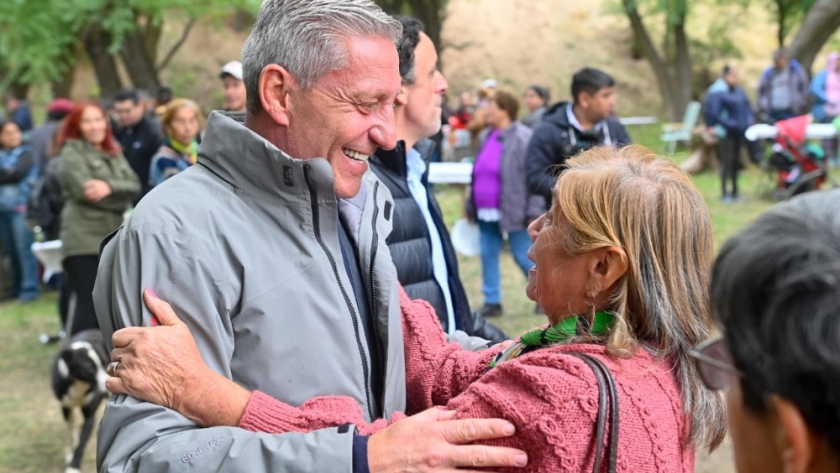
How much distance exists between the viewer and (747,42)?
2923cm

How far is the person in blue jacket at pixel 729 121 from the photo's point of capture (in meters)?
→ 14.2

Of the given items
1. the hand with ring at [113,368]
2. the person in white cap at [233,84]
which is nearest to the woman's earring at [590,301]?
the hand with ring at [113,368]

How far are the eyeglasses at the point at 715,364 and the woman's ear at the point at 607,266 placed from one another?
0.47 meters

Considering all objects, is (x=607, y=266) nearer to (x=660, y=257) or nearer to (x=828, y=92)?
(x=660, y=257)

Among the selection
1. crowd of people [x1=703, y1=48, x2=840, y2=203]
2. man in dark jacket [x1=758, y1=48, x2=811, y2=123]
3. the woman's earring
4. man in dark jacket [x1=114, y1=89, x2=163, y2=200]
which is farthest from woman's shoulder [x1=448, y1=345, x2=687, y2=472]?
man in dark jacket [x1=758, y1=48, x2=811, y2=123]

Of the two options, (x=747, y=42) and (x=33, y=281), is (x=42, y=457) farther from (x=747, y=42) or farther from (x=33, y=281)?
(x=747, y=42)

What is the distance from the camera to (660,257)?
5.85ft

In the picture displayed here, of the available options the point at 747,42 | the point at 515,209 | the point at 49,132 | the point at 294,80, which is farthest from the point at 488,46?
the point at 294,80

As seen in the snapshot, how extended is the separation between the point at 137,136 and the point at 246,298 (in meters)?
7.19

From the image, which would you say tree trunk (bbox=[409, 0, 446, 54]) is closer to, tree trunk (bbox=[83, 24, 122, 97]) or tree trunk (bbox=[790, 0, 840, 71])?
tree trunk (bbox=[83, 24, 122, 97])

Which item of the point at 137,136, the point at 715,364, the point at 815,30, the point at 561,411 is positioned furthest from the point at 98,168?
the point at 815,30

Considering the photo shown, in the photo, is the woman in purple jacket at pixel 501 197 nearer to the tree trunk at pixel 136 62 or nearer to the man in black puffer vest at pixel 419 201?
the man in black puffer vest at pixel 419 201

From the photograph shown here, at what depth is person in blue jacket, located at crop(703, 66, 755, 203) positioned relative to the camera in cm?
1424

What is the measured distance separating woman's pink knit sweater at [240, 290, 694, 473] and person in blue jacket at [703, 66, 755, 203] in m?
13.1
